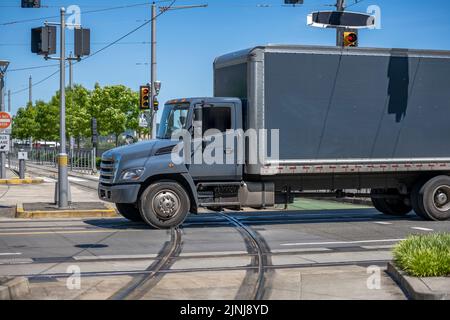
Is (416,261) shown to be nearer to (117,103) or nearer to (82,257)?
(82,257)

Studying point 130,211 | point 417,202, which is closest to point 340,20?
point 417,202

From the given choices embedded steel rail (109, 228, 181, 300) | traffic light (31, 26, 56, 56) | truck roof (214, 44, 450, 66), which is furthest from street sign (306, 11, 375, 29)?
embedded steel rail (109, 228, 181, 300)

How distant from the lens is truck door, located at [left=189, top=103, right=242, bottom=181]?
15453 mm

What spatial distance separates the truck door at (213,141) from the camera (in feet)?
50.7

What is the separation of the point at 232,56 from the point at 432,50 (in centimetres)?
459

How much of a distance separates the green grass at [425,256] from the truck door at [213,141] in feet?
19.9

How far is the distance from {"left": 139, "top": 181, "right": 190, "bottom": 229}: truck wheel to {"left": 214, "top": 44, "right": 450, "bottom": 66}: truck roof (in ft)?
10.0

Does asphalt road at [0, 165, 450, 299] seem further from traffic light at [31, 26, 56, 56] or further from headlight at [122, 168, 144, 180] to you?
traffic light at [31, 26, 56, 56]

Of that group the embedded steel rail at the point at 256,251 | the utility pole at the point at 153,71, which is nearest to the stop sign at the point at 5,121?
the utility pole at the point at 153,71

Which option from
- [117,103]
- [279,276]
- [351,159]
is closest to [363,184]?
[351,159]

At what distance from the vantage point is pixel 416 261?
9.00 meters

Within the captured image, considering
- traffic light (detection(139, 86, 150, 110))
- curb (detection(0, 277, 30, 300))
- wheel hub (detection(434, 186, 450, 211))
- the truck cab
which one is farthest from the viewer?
traffic light (detection(139, 86, 150, 110))
